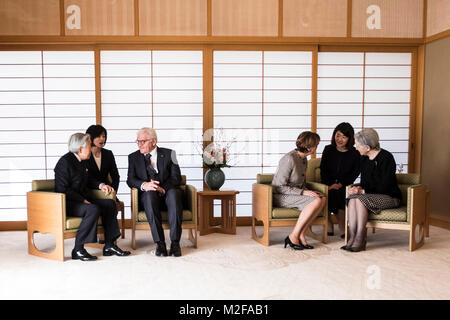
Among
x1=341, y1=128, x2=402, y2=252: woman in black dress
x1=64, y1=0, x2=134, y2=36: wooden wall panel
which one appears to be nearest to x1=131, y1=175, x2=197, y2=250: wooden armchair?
x1=341, y1=128, x2=402, y2=252: woman in black dress

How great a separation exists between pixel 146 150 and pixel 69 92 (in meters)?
1.61

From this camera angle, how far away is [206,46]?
4812 mm

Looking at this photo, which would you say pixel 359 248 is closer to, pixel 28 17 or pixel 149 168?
pixel 149 168

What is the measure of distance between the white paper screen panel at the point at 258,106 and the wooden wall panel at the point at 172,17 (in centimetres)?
44

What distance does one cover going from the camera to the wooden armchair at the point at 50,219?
11.1 feet

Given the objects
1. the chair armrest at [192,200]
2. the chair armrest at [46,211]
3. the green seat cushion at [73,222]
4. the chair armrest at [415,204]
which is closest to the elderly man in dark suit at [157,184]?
the chair armrest at [192,200]

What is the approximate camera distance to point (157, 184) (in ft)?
12.3

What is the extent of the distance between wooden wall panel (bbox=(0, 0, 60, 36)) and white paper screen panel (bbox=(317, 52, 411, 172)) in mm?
3234

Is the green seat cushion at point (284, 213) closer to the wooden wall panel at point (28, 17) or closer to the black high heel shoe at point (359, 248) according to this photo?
the black high heel shoe at point (359, 248)

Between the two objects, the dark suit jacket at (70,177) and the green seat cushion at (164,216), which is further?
the green seat cushion at (164,216)

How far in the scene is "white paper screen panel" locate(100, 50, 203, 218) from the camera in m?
4.83

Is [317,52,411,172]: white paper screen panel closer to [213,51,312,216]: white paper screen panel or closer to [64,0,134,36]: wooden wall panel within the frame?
[213,51,312,216]: white paper screen panel

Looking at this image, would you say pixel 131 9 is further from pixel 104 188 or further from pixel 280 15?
pixel 104 188

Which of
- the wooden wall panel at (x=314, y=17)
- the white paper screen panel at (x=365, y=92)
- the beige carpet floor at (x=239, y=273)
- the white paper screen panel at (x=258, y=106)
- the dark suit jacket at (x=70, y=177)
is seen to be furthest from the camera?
the white paper screen panel at (x=365, y=92)
